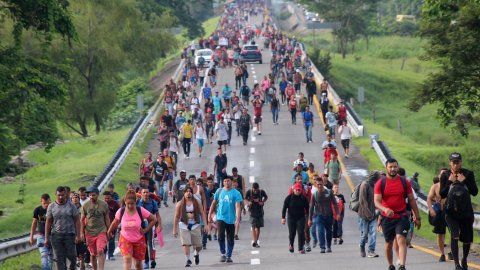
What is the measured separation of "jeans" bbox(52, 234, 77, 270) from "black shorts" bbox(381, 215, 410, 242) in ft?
16.2

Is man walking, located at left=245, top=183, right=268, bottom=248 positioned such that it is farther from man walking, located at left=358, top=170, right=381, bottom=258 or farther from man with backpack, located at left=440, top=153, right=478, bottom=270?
man with backpack, located at left=440, top=153, right=478, bottom=270

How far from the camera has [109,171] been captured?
939 inches

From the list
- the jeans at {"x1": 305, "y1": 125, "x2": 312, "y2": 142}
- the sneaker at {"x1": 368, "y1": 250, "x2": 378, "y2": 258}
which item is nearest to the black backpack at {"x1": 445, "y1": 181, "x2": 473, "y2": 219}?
the sneaker at {"x1": 368, "y1": 250, "x2": 378, "y2": 258}

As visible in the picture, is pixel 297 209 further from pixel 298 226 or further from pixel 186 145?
pixel 186 145

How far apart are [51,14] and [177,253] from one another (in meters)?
7.84

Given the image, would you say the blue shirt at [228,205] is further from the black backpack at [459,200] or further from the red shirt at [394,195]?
the black backpack at [459,200]

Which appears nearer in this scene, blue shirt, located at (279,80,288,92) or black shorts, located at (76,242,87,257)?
black shorts, located at (76,242,87,257)

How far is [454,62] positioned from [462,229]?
44.9ft

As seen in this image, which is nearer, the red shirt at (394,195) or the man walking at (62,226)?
the red shirt at (394,195)

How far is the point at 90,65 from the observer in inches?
1724

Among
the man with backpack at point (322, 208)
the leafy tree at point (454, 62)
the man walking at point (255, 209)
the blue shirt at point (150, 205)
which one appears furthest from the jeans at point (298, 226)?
the leafy tree at point (454, 62)

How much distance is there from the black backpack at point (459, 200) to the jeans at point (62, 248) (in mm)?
5896

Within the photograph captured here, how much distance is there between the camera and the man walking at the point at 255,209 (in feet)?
49.2

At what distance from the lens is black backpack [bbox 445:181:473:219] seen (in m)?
10.8
